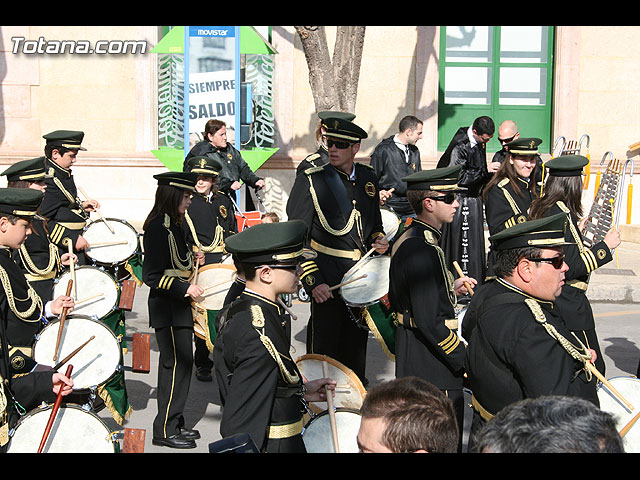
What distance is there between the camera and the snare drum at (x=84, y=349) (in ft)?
18.2

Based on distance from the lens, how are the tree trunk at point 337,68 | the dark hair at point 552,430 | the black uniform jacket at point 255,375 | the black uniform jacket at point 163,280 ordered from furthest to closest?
the tree trunk at point 337,68 < the black uniform jacket at point 163,280 < the black uniform jacket at point 255,375 < the dark hair at point 552,430

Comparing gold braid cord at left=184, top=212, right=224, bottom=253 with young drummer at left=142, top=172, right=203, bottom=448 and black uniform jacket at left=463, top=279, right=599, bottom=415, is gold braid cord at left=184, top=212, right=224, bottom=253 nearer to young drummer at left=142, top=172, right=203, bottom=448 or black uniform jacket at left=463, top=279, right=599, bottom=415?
young drummer at left=142, top=172, right=203, bottom=448

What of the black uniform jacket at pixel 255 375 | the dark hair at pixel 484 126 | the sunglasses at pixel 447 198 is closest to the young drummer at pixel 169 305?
the sunglasses at pixel 447 198

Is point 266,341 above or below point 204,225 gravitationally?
below

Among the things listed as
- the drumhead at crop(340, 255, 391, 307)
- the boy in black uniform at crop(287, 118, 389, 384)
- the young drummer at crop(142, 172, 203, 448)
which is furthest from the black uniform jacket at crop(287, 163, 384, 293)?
the young drummer at crop(142, 172, 203, 448)

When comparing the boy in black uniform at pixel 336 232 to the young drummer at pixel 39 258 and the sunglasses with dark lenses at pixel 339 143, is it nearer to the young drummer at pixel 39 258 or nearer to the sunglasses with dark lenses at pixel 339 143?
the sunglasses with dark lenses at pixel 339 143

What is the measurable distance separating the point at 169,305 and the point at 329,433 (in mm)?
2216

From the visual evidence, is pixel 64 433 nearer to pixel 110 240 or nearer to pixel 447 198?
pixel 447 198

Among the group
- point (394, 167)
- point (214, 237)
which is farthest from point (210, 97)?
point (214, 237)

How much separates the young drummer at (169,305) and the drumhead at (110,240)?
88.7 inches

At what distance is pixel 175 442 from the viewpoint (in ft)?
20.4
